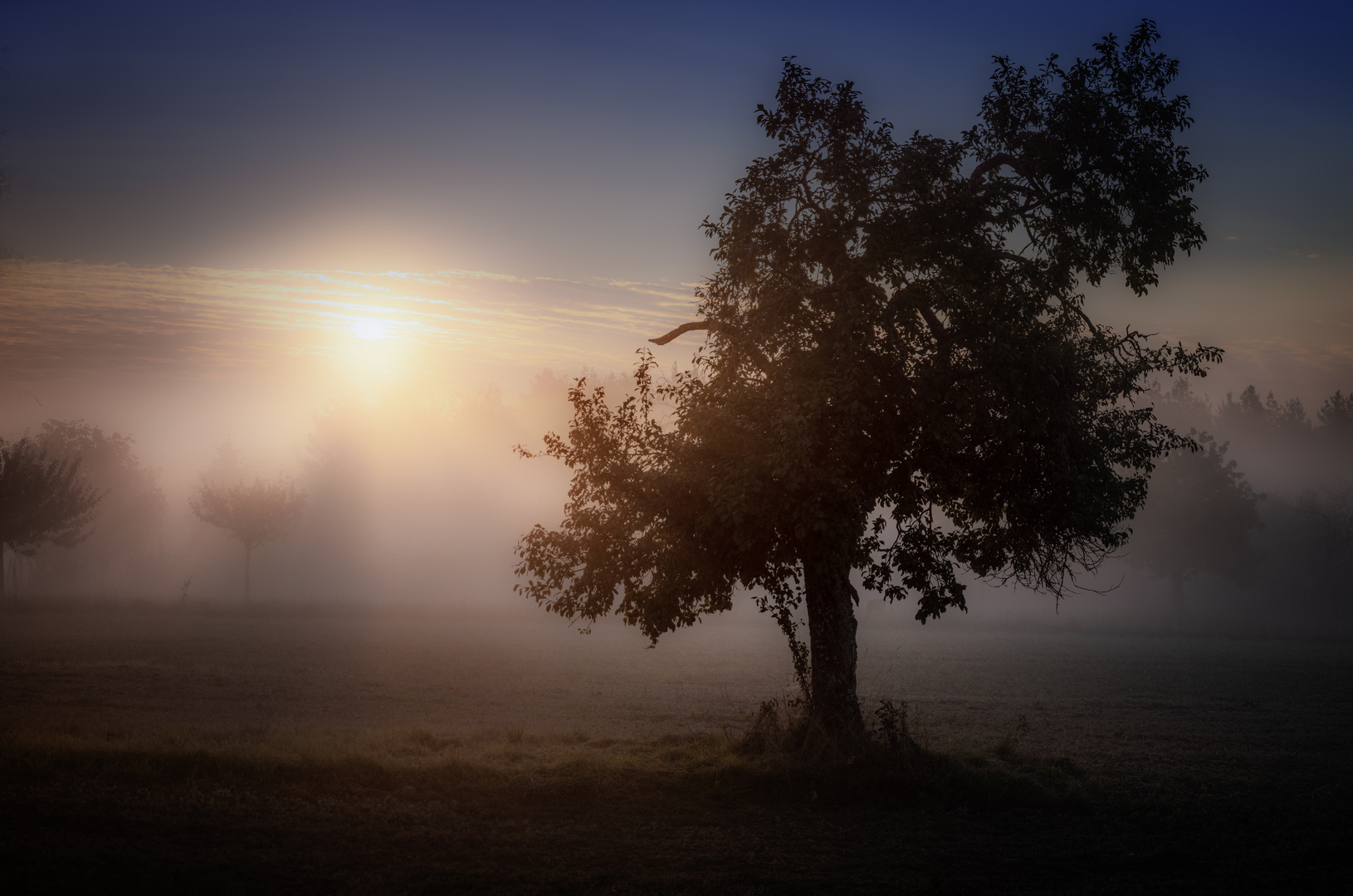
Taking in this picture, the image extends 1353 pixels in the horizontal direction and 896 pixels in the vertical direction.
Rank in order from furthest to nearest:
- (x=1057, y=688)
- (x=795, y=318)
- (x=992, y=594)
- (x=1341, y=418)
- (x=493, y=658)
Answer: (x=1341, y=418) < (x=992, y=594) < (x=493, y=658) < (x=1057, y=688) < (x=795, y=318)

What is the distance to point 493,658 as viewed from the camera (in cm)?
3450

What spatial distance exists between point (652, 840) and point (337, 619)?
1876 inches

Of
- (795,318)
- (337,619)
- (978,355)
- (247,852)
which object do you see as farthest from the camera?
(337,619)

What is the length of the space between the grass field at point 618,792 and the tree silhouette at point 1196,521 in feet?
159

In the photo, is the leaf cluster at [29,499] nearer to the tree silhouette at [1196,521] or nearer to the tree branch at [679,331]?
the tree branch at [679,331]

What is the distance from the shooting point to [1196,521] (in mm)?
69000

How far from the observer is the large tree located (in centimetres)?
A: 1390

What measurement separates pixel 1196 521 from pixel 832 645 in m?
66.4

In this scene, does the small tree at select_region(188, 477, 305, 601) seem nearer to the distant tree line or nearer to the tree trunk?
the tree trunk

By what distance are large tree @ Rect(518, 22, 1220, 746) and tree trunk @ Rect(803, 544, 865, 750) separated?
4cm

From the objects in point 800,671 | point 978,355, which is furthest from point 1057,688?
point 978,355

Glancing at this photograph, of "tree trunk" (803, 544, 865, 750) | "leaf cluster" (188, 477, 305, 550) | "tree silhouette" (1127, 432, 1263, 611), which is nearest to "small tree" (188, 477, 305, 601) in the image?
"leaf cluster" (188, 477, 305, 550)

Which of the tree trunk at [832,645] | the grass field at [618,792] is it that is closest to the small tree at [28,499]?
the grass field at [618,792]

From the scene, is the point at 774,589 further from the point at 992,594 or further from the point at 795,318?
the point at 992,594
